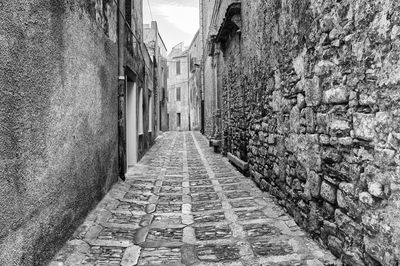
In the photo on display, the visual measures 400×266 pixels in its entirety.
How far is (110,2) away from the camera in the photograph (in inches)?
192

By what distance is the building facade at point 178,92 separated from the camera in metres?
31.6

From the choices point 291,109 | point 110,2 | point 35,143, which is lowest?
point 35,143

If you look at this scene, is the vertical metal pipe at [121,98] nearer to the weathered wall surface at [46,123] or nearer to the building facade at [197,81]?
the weathered wall surface at [46,123]

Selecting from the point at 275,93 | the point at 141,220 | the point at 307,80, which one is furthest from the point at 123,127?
the point at 307,80

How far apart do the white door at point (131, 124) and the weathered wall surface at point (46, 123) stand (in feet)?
10.7

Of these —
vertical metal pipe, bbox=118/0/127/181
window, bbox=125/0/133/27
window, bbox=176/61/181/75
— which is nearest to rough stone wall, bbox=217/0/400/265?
vertical metal pipe, bbox=118/0/127/181

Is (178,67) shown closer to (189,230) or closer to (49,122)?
(189,230)

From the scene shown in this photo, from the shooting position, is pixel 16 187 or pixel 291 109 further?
pixel 291 109

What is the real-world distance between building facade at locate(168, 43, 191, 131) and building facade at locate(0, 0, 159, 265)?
26.9 m

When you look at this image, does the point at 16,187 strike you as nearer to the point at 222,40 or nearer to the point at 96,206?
the point at 96,206

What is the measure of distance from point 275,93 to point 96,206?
2.70 metres

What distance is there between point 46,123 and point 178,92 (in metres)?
30.4

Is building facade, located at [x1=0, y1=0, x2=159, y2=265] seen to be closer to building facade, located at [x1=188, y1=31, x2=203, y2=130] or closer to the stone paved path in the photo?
the stone paved path

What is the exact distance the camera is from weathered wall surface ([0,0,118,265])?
196 cm
